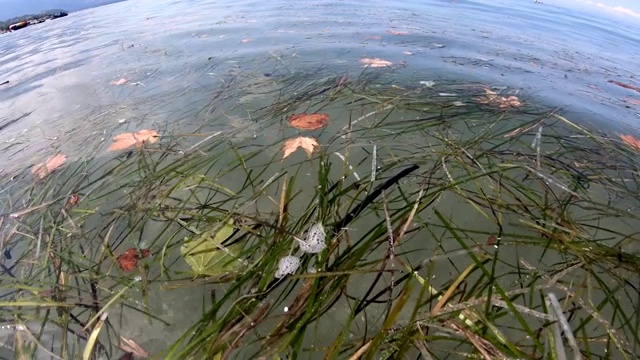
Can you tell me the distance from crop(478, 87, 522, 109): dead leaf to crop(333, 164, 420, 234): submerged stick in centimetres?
149

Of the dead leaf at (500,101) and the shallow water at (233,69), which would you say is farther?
the dead leaf at (500,101)

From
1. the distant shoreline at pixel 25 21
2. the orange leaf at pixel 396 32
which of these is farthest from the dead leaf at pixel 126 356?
the distant shoreline at pixel 25 21

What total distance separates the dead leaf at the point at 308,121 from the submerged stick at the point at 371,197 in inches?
31.3

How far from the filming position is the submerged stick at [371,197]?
155cm

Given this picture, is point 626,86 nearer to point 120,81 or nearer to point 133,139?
point 133,139

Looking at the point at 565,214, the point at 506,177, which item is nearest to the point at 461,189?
the point at 506,177

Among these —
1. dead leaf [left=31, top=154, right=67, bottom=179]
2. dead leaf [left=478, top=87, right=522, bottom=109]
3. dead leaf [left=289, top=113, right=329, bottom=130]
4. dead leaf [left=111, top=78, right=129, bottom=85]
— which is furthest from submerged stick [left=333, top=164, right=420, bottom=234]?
dead leaf [left=111, top=78, right=129, bottom=85]

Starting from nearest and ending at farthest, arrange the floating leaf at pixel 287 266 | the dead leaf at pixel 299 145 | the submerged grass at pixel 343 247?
the submerged grass at pixel 343 247 < the floating leaf at pixel 287 266 < the dead leaf at pixel 299 145

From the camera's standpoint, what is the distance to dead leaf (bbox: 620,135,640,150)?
8.24ft

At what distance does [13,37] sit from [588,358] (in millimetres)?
11437

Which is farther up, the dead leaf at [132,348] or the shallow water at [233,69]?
the shallow water at [233,69]

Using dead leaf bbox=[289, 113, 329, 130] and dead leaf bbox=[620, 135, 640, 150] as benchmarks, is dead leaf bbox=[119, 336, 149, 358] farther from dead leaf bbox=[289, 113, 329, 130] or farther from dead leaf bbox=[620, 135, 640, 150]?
dead leaf bbox=[620, 135, 640, 150]

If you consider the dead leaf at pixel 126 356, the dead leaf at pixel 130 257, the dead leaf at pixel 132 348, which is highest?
the dead leaf at pixel 130 257

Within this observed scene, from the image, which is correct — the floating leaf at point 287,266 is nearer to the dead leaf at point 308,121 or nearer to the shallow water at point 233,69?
the shallow water at point 233,69
